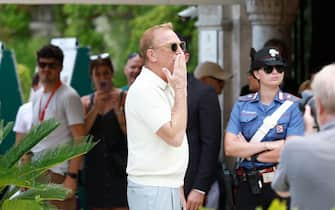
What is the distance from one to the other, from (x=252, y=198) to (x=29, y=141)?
1.61 m

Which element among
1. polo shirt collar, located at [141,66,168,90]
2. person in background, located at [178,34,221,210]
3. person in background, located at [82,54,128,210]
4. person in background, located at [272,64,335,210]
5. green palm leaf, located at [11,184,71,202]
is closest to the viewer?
person in background, located at [272,64,335,210]

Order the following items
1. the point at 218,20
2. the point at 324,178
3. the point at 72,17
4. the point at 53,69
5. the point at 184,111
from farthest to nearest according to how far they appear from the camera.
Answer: the point at 72,17 < the point at 218,20 < the point at 53,69 < the point at 184,111 < the point at 324,178

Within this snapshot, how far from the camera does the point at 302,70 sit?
14547 millimetres

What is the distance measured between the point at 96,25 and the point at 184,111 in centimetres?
3000

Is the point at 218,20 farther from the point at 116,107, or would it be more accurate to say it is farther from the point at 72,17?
the point at 72,17

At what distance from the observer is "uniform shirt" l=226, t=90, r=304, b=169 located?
24.8ft

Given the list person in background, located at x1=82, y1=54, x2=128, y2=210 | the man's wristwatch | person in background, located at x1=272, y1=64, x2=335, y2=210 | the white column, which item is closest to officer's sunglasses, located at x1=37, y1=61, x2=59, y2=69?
person in background, located at x1=82, y1=54, x2=128, y2=210

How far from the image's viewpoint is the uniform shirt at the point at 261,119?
7559mm

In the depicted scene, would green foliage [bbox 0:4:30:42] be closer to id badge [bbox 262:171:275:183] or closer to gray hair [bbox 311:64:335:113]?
id badge [bbox 262:171:275:183]

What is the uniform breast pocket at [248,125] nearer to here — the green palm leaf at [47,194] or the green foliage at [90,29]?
the green palm leaf at [47,194]

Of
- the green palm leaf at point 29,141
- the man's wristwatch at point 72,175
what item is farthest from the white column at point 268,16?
the green palm leaf at point 29,141

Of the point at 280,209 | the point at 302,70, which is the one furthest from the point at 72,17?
the point at 280,209

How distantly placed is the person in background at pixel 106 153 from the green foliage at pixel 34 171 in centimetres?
148

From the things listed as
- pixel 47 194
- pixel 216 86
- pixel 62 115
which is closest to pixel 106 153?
pixel 62 115
